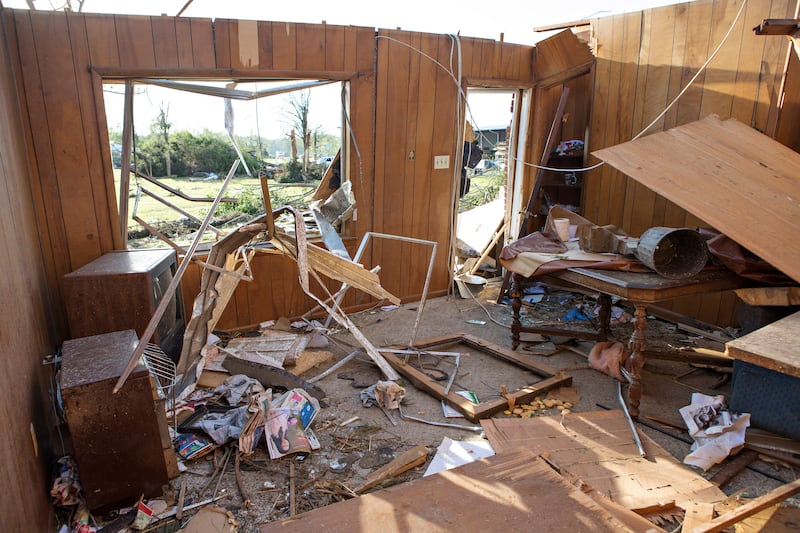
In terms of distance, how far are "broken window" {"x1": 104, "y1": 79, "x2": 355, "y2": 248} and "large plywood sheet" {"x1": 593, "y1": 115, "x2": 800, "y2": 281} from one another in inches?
95.9

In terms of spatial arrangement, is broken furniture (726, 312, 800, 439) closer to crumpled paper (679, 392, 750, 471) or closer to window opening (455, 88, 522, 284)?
→ crumpled paper (679, 392, 750, 471)

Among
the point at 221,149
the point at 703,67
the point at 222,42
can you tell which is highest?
the point at 222,42

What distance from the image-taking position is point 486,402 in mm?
3395

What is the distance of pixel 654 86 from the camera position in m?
4.88

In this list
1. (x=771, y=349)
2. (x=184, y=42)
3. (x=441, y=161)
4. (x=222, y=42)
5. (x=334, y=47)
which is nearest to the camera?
(x=771, y=349)

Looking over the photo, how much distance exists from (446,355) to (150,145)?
9176 mm

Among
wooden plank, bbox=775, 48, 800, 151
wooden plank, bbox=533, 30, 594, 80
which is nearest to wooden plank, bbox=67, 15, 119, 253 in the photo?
wooden plank, bbox=533, 30, 594, 80

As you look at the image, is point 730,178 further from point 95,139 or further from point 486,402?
point 95,139

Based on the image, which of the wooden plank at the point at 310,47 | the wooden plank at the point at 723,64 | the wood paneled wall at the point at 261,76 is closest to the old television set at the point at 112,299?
the wood paneled wall at the point at 261,76

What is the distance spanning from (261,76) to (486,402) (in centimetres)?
326

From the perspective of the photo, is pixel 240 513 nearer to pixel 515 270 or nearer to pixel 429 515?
pixel 429 515

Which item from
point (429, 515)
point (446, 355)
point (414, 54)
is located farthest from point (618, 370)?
point (414, 54)

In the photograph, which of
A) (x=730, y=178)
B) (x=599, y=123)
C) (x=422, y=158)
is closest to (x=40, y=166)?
(x=422, y=158)

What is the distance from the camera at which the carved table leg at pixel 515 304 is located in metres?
4.14
